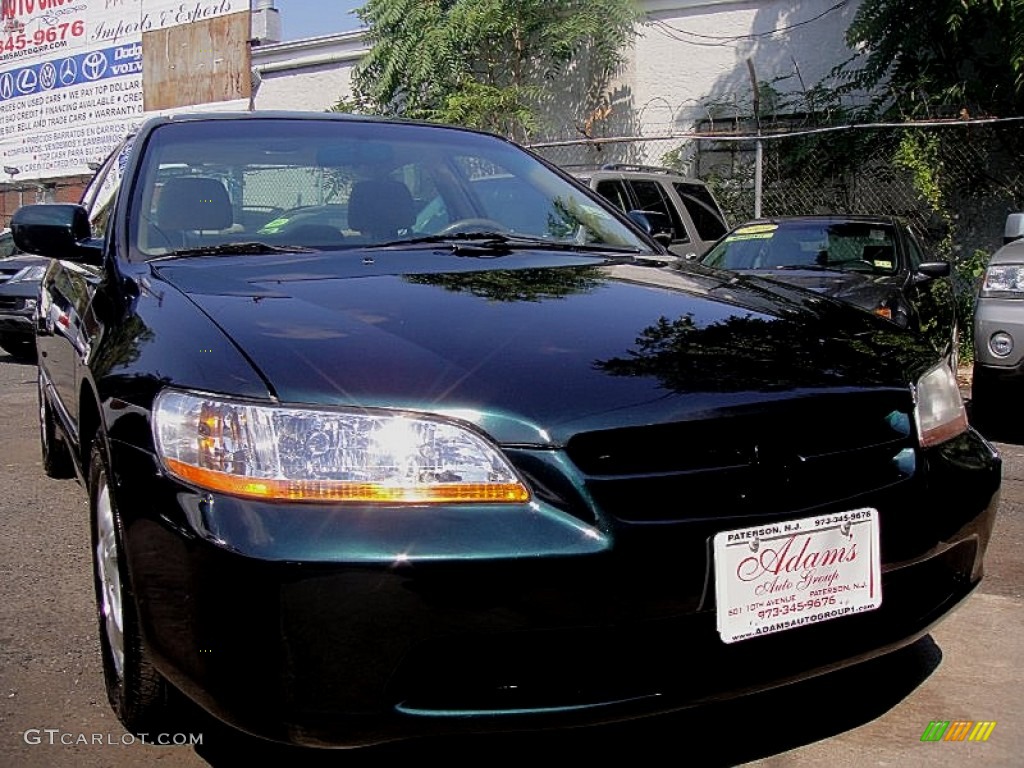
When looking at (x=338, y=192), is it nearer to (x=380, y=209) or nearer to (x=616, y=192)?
(x=380, y=209)

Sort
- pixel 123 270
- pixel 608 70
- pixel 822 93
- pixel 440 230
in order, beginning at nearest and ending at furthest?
pixel 123 270 → pixel 440 230 → pixel 822 93 → pixel 608 70

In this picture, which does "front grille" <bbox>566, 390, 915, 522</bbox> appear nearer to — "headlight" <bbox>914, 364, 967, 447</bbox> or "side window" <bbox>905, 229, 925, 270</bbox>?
"headlight" <bbox>914, 364, 967, 447</bbox>

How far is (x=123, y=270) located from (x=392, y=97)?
12.2 meters

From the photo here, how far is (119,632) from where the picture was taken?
2604mm

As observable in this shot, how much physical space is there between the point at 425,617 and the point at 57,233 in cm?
213

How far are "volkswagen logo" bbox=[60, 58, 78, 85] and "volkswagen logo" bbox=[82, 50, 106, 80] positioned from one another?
1.22 ft

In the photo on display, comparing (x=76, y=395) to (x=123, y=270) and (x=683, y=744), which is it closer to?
(x=123, y=270)

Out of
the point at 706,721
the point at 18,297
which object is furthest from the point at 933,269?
the point at 18,297

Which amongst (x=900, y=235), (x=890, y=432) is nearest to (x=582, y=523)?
(x=890, y=432)

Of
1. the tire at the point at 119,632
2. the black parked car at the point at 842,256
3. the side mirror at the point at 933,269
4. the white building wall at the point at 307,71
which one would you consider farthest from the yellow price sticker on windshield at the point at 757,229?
the white building wall at the point at 307,71

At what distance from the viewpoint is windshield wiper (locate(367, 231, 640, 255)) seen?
3.21 meters

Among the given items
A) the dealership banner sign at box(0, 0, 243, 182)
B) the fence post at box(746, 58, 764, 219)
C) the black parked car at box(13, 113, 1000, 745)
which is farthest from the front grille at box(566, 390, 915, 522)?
the dealership banner sign at box(0, 0, 243, 182)

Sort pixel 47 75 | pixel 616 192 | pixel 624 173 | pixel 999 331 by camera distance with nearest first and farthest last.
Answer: pixel 999 331, pixel 616 192, pixel 624 173, pixel 47 75

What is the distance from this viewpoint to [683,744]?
8.43 feet
